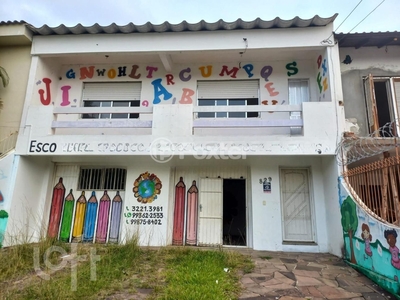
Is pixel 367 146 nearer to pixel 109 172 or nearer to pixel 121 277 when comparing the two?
pixel 121 277

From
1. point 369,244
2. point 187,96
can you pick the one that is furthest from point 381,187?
point 187,96

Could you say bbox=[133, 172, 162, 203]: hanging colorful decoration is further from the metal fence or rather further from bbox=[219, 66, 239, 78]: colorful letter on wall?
the metal fence

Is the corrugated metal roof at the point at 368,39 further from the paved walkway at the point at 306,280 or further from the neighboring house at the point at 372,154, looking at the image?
the paved walkway at the point at 306,280

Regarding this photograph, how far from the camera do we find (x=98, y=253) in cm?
586

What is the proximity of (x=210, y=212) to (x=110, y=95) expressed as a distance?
4.98 metres

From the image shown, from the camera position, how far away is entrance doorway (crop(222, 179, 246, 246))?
7797mm

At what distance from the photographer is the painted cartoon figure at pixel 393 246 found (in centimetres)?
399

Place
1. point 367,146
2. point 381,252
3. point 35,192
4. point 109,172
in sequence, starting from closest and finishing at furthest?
point 381,252 < point 367,146 < point 35,192 < point 109,172

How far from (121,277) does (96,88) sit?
6161 millimetres

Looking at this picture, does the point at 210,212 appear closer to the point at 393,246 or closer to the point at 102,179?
the point at 102,179

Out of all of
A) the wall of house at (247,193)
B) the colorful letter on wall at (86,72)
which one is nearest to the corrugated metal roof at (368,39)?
the wall of house at (247,193)

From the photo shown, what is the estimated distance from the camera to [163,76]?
8203 mm

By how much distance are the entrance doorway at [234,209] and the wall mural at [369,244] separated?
2.77 metres

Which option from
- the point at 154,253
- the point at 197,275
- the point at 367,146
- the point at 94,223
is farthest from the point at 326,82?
the point at 94,223
